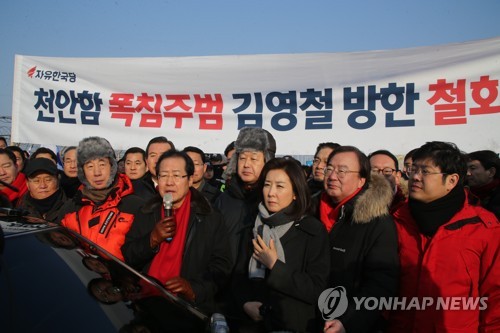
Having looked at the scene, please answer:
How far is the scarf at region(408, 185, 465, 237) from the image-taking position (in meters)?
2.19

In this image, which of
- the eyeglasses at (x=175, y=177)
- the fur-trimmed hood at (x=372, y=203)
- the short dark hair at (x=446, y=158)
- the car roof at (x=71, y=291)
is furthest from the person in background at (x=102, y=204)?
the short dark hair at (x=446, y=158)

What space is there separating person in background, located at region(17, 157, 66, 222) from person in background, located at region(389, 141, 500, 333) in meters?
2.99

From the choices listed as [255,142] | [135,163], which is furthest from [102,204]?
[135,163]

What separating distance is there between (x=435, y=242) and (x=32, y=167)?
3342mm

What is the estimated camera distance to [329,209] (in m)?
2.60

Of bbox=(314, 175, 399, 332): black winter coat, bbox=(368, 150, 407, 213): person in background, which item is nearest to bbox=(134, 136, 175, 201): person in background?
bbox=(368, 150, 407, 213): person in background

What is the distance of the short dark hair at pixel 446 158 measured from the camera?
7.40ft

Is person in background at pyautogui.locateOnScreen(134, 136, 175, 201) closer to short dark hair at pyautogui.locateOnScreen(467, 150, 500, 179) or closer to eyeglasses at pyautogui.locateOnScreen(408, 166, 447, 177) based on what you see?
eyeglasses at pyautogui.locateOnScreen(408, 166, 447, 177)

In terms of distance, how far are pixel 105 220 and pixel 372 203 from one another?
1892 mm

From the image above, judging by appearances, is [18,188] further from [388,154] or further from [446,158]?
[446,158]

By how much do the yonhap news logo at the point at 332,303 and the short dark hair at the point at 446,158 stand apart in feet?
3.06

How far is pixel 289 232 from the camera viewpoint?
7.61 ft

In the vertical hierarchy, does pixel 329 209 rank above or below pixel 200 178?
below

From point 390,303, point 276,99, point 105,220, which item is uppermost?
point 276,99
